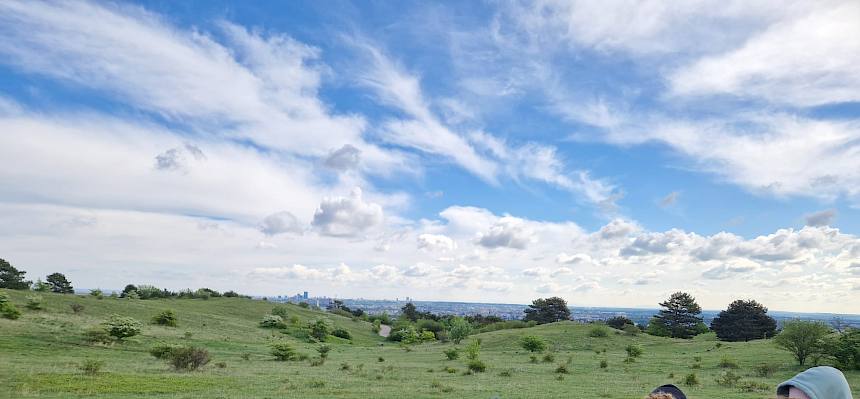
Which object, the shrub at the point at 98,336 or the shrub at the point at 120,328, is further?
the shrub at the point at 120,328

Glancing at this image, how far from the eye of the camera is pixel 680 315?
8888 cm

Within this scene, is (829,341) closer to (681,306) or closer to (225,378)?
(225,378)

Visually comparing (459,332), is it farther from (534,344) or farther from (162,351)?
(162,351)

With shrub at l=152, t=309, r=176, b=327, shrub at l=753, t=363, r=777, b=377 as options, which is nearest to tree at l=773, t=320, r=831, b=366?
shrub at l=753, t=363, r=777, b=377

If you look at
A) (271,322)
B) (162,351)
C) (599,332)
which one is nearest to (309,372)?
(162,351)

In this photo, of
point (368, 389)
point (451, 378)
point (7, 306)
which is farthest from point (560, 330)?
point (7, 306)

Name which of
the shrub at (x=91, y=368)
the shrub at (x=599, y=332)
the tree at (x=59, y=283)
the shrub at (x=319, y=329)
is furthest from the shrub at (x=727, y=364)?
the tree at (x=59, y=283)

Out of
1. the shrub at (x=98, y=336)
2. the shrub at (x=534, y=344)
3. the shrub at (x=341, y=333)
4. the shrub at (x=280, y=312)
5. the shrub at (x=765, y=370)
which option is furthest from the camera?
the shrub at (x=280, y=312)

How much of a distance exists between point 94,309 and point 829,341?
68.1 meters

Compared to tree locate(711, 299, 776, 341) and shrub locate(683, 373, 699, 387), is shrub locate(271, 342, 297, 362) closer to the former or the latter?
shrub locate(683, 373, 699, 387)

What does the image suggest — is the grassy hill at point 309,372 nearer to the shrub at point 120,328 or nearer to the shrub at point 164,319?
the shrub at point 120,328

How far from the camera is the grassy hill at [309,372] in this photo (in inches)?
896

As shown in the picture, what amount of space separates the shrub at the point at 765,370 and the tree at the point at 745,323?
55282 millimetres

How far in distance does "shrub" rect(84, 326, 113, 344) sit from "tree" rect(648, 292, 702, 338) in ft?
246
